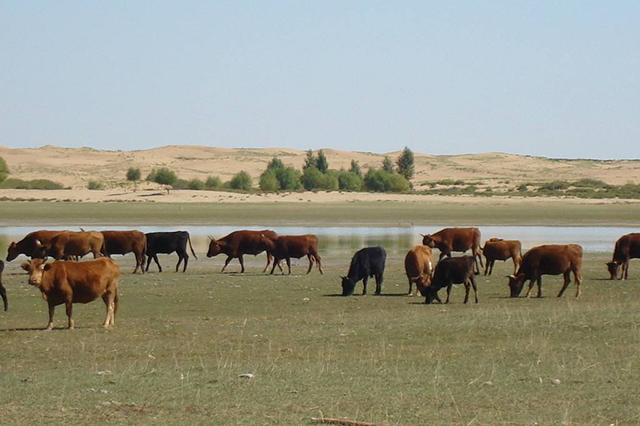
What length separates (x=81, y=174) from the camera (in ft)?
458

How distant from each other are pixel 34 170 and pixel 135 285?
398ft

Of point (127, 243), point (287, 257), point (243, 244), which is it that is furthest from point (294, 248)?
point (127, 243)

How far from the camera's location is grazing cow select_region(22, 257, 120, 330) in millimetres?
17344

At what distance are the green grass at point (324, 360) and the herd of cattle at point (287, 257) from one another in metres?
0.59

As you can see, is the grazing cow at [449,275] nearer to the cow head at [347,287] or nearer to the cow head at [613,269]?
the cow head at [347,287]

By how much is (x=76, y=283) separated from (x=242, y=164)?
149 metres

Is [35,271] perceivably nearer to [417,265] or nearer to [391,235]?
[417,265]

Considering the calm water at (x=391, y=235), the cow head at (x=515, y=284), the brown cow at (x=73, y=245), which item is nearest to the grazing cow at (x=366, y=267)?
the cow head at (x=515, y=284)

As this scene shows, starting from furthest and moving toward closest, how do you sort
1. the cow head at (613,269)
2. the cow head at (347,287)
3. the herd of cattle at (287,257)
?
1. the cow head at (613,269)
2. the cow head at (347,287)
3. the herd of cattle at (287,257)

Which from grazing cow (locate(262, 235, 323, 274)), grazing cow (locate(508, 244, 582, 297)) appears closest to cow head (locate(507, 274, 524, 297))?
grazing cow (locate(508, 244, 582, 297))

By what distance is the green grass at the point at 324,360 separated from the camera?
1073cm

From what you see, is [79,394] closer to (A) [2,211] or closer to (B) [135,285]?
(B) [135,285]

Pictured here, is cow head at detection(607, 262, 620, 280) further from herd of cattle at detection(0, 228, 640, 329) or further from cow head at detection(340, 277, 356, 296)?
cow head at detection(340, 277, 356, 296)

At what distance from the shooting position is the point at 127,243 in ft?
95.8
